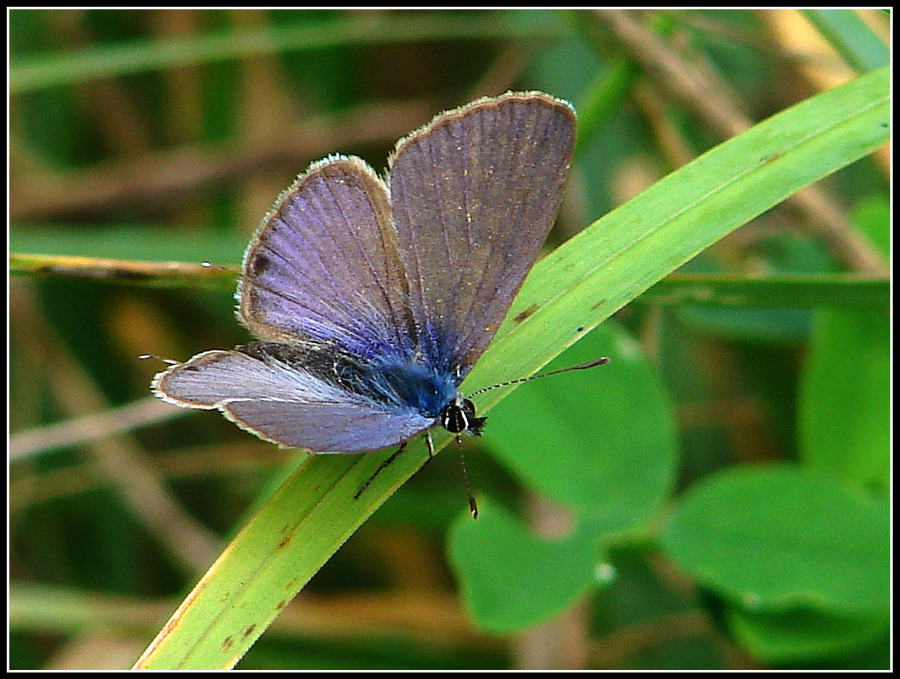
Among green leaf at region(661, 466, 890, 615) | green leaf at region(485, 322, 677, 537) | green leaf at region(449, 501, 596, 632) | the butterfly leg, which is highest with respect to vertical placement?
the butterfly leg

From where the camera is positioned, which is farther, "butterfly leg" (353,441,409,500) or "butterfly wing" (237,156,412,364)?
"butterfly wing" (237,156,412,364)

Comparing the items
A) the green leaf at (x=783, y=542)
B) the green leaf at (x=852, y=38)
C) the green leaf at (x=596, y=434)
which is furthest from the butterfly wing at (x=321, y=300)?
the green leaf at (x=852, y=38)

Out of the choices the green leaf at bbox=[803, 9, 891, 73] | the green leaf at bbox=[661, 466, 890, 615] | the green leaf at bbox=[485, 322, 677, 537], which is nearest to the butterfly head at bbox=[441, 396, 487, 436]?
the green leaf at bbox=[485, 322, 677, 537]

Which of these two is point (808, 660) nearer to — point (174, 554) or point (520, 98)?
point (520, 98)

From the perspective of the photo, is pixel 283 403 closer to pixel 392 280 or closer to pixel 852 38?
pixel 392 280

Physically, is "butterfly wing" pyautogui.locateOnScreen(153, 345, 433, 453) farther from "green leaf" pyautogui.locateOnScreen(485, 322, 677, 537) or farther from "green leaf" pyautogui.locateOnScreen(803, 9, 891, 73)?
"green leaf" pyautogui.locateOnScreen(803, 9, 891, 73)

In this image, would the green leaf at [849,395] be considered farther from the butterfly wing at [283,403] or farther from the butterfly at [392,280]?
the butterfly wing at [283,403]

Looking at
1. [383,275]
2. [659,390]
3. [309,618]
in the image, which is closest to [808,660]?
[659,390]

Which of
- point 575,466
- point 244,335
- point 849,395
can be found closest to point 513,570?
point 575,466
